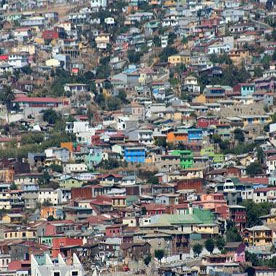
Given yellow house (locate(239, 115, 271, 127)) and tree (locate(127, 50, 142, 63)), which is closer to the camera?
yellow house (locate(239, 115, 271, 127))

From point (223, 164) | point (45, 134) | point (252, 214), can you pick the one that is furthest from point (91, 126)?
point (252, 214)

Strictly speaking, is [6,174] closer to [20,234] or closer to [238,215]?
[20,234]

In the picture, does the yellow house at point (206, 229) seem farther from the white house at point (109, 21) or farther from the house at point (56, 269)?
the white house at point (109, 21)

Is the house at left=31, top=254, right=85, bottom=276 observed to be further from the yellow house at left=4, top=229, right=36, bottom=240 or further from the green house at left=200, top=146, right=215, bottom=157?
the green house at left=200, top=146, right=215, bottom=157

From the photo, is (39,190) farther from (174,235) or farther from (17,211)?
(174,235)

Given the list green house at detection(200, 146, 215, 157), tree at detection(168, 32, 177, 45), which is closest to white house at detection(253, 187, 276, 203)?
green house at detection(200, 146, 215, 157)

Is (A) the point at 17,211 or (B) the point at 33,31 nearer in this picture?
(A) the point at 17,211
